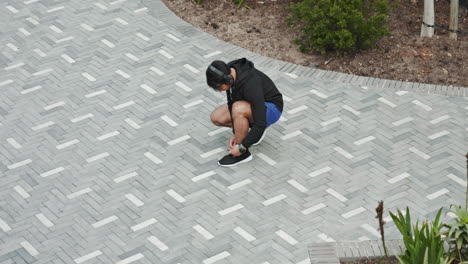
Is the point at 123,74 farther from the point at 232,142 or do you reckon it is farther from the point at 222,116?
the point at 232,142

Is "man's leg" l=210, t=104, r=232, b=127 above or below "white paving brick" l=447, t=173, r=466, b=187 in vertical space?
below

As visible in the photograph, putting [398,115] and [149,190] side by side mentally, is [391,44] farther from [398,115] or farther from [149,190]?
[149,190]

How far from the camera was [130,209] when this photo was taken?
8.12 metres

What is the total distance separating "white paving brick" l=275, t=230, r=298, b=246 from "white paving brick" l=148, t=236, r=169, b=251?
107 centimetres

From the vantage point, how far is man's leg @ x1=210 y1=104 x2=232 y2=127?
883 centimetres

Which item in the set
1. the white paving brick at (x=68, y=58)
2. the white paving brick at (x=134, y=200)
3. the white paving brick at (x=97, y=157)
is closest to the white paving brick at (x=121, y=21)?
the white paving brick at (x=68, y=58)

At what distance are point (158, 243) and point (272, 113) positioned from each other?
1891 mm

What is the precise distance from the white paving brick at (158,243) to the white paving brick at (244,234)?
2.29ft

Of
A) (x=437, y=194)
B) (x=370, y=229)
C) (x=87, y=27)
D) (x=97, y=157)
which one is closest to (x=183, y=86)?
(x=97, y=157)

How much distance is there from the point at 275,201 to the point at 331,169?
78cm

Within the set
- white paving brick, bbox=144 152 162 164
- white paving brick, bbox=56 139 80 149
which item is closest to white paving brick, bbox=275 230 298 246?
white paving brick, bbox=144 152 162 164

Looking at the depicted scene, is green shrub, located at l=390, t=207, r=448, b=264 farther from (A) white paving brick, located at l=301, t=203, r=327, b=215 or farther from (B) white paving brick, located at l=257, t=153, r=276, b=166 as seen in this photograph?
(B) white paving brick, located at l=257, t=153, r=276, b=166

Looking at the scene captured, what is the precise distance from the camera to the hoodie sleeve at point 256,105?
8.35m

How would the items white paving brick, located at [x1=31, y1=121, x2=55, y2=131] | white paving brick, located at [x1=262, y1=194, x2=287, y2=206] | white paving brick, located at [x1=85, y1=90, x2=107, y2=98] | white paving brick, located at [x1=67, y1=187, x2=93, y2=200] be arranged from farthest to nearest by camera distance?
white paving brick, located at [x1=85, y1=90, x2=107, y2=98] < white paving brick, located at [x1=31, y1=121, x2=55, y2=131] < white paving brick, located at [x1=67, y1=187, x2=93, y2=200] < white paving brick, located at [x1=262, y1=194, x2=287, y2=206]
